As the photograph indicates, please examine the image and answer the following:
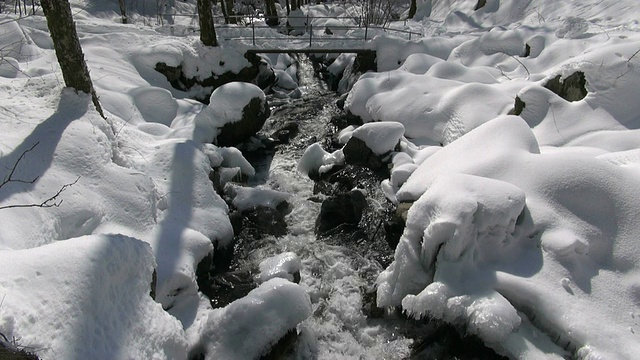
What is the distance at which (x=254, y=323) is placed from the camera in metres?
4.12

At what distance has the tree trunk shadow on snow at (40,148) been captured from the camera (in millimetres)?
4505

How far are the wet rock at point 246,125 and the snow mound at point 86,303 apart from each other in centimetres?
550

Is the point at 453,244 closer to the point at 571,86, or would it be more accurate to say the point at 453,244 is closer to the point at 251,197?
the point at 251,197

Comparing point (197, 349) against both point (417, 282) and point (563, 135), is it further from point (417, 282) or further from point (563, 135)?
point (563, 135)

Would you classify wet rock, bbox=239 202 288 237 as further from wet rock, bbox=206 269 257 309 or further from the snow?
the snow

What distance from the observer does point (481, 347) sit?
4.16m

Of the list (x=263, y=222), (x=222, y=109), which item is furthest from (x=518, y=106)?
(x=222, y=109)

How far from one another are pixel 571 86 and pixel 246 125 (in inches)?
262

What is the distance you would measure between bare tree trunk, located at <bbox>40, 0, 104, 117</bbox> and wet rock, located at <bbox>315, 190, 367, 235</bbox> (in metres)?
3.96

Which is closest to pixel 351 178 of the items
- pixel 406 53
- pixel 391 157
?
pixel 391 157

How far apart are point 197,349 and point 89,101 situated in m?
4.19

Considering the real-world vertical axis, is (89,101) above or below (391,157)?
above

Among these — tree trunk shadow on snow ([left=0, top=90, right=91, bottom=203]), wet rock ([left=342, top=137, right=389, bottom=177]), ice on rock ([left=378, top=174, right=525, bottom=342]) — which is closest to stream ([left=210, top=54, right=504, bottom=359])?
ice on rock ([left=378, top=174, right=525, bottom=342])

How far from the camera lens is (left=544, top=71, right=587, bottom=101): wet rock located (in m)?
7.77
